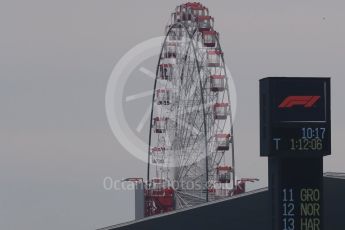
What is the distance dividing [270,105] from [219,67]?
44402mm

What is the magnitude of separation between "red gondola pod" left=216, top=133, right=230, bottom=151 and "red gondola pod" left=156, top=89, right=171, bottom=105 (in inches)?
252

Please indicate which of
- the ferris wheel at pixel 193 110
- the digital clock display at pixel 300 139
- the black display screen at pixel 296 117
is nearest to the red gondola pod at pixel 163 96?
the ferris wheel at pixel 193 110

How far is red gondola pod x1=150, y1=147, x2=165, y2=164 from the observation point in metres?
101

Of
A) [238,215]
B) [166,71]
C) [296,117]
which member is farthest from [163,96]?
[296,117]

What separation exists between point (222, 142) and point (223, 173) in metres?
3.08

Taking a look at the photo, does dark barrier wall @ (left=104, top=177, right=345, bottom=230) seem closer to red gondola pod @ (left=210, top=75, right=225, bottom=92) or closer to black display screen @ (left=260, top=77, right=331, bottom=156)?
black display screen @ (left=260, top=77, right=331, bottom=156)

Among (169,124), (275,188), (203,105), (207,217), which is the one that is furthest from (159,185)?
(275,188)

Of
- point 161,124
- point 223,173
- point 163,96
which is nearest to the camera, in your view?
point 223,173

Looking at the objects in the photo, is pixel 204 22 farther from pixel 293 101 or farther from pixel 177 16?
pixel 293 101

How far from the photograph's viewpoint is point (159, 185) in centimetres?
10281

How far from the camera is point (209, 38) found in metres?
94.1

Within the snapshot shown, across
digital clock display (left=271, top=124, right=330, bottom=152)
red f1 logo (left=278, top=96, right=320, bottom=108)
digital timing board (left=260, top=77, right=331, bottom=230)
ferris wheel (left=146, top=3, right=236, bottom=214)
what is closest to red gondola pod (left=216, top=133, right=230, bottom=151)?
ferris wheel (left=146, top=3, right=236, bottom=214)

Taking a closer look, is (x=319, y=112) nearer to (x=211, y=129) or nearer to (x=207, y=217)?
(x=207, y=217)

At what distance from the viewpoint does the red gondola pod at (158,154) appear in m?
101
